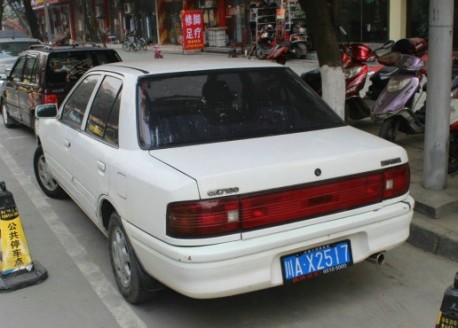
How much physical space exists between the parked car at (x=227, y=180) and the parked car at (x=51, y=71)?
410 centimetres

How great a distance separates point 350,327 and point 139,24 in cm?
3319

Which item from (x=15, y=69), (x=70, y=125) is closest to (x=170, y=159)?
(x=70, y=125)

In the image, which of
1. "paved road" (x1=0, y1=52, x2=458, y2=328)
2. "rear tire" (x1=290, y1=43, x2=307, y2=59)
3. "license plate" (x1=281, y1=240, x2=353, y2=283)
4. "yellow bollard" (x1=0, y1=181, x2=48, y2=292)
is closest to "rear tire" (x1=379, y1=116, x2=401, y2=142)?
"paved road" (x1=0, y1=52, x2=458, y2=328)

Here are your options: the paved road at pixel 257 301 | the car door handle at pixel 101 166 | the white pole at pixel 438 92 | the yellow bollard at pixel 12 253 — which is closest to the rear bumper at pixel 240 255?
the paved road at pixel 257 301

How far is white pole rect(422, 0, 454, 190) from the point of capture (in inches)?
183

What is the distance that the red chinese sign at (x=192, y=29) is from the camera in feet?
76.0

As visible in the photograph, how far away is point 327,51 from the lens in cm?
645

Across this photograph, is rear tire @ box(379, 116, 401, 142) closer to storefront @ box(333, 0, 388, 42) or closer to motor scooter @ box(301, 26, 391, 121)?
motor scooter @ box(301, 26, 391, 121)

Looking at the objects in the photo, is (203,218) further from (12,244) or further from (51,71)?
(51,71)

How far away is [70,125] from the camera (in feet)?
15.5

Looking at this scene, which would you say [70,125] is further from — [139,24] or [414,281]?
[139,24]

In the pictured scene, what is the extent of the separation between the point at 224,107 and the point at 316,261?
124 cm

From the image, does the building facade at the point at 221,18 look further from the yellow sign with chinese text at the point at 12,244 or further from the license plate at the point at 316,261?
the yellow sign with chinese text at the point at 12,244

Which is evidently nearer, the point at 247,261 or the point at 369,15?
the point at 247,261
